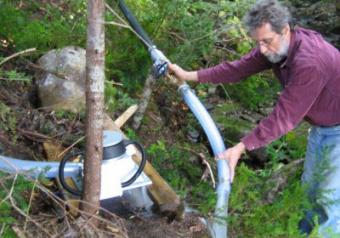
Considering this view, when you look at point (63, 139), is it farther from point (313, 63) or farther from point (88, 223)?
point (313, 63)

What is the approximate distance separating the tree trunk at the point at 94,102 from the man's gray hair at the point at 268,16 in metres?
1.16

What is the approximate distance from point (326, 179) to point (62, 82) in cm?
230

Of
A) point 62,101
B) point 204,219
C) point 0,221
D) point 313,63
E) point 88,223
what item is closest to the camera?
point 0,221

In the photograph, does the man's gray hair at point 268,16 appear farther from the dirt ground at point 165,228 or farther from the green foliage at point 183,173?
the dirt ground at point 165,228

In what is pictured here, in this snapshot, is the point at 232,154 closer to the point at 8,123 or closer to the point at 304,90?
the point at 304,90

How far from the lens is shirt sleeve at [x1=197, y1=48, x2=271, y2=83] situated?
3.61m

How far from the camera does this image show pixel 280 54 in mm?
3211

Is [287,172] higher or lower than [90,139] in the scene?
lower

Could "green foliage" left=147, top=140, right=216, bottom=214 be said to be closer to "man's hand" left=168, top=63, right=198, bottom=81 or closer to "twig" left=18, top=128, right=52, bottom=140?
"man's hand" left=168, top=63, right=198, bottom=81

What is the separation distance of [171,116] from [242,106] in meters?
0.89

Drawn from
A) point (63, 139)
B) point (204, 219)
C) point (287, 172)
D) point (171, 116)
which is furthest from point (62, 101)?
point (287, 172)

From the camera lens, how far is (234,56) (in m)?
5.50

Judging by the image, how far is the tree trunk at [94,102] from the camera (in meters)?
2.35

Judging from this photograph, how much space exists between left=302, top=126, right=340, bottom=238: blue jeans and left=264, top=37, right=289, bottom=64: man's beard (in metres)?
0.66
